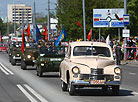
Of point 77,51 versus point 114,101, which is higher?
point 77,51

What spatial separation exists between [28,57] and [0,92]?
1457 centimetres

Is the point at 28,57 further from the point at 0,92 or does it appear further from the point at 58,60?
the point at 0,92

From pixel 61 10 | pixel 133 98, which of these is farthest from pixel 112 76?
pixel 61 10

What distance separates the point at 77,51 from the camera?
16.5 metres

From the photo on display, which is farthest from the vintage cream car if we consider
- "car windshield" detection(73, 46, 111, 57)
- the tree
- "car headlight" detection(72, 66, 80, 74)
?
the tree

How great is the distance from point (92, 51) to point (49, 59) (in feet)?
26.5

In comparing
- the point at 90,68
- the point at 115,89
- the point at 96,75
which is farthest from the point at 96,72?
the point at 115,89

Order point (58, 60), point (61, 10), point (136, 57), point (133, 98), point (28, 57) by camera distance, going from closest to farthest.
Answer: point (133, 98)
point (58, 60)
point (28, 57)
point (136, 57)
point (61, 10)

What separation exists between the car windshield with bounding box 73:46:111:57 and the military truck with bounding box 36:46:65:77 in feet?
25.1

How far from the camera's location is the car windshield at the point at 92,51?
16.4 meters

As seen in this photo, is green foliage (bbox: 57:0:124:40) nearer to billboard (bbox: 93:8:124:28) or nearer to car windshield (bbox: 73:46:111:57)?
billboard (bbox: 93:8:124:28)

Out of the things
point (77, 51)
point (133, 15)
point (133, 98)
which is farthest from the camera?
point (133, 15)

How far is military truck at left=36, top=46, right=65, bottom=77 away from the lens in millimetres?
24172

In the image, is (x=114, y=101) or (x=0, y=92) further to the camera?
(x=0, y=92)
